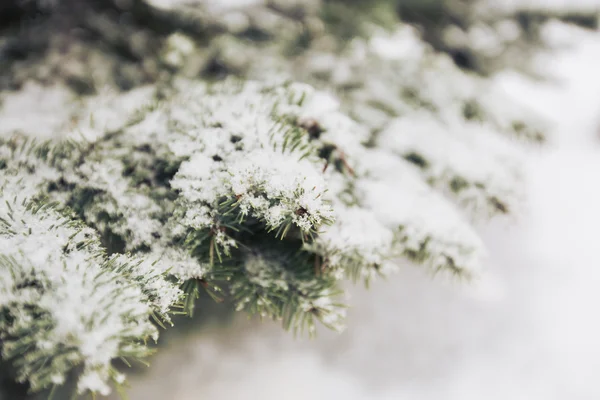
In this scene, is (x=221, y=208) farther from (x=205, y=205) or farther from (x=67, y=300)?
(x=67, y=300)

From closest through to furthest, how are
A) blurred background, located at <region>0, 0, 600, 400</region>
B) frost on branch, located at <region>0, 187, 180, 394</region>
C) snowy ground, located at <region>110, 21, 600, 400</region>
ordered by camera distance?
frost on branch, located at <region>0, 187, 180, 394</region>
blurred background, located at <region>0, 0, 600, 400</region>
snowy ground, located at <region>110, 21, 600, 400</region>

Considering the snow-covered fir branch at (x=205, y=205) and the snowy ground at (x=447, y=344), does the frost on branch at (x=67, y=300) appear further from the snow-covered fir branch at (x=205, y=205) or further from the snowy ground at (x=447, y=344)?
the snowy ground at (x=447, y=344)

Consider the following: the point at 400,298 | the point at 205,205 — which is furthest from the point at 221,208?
the point at 400,298

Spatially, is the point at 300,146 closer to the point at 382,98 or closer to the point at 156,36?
the point at 382,98

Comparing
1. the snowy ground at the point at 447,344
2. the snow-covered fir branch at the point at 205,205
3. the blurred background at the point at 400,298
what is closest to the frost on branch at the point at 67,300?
the snow-covered fir branch at the point at 205,205

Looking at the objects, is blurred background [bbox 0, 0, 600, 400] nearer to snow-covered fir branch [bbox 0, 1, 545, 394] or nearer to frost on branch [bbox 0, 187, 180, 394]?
snow-covered fir branch [bbox 0, 1, 545, 394]

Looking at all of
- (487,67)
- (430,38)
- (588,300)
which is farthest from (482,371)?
(430,38)

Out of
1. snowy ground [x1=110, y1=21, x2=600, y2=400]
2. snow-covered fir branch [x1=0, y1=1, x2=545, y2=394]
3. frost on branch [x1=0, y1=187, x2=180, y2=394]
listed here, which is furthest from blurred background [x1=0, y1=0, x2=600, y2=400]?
frost on branch [x1=0, y1=187, x2=180, y2=394]
